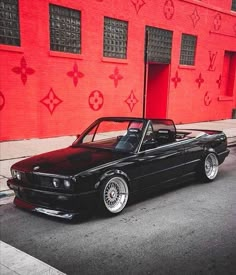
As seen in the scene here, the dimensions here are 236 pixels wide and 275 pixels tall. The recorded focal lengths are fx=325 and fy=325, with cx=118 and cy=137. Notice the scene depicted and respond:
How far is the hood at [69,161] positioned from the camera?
447 cm

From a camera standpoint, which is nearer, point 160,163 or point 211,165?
point 160,163

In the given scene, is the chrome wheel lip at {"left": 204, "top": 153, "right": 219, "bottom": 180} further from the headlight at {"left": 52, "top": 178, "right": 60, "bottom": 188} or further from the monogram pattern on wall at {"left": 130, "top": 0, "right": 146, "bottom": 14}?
the monogram pattern on wall at {"left": 130, "top": 0, "right": 146, "bottom": 14}

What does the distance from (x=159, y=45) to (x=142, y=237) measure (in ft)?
34.8

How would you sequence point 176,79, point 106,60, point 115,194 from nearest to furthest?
point 115,194 → point 106,60 → point 176,79

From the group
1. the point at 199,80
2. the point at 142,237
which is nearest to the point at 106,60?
the point at 199,80

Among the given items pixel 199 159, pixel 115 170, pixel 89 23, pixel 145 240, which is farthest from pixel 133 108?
pixel 145 240

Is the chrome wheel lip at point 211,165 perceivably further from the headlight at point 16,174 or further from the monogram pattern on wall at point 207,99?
the monogram pattern on wall at point 207,99

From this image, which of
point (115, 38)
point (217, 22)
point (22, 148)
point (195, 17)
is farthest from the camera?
point (217, 22)

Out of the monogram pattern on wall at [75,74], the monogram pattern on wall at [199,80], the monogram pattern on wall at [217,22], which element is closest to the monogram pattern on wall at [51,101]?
the monogram pattern on wall at [75,74]

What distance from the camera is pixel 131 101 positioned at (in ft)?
41.6

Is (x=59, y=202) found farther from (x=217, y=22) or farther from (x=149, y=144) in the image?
(x=217, y=22)

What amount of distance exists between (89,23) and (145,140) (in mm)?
6848

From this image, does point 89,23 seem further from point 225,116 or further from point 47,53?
point 225,116

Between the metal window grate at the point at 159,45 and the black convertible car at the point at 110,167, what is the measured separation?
7.30m
